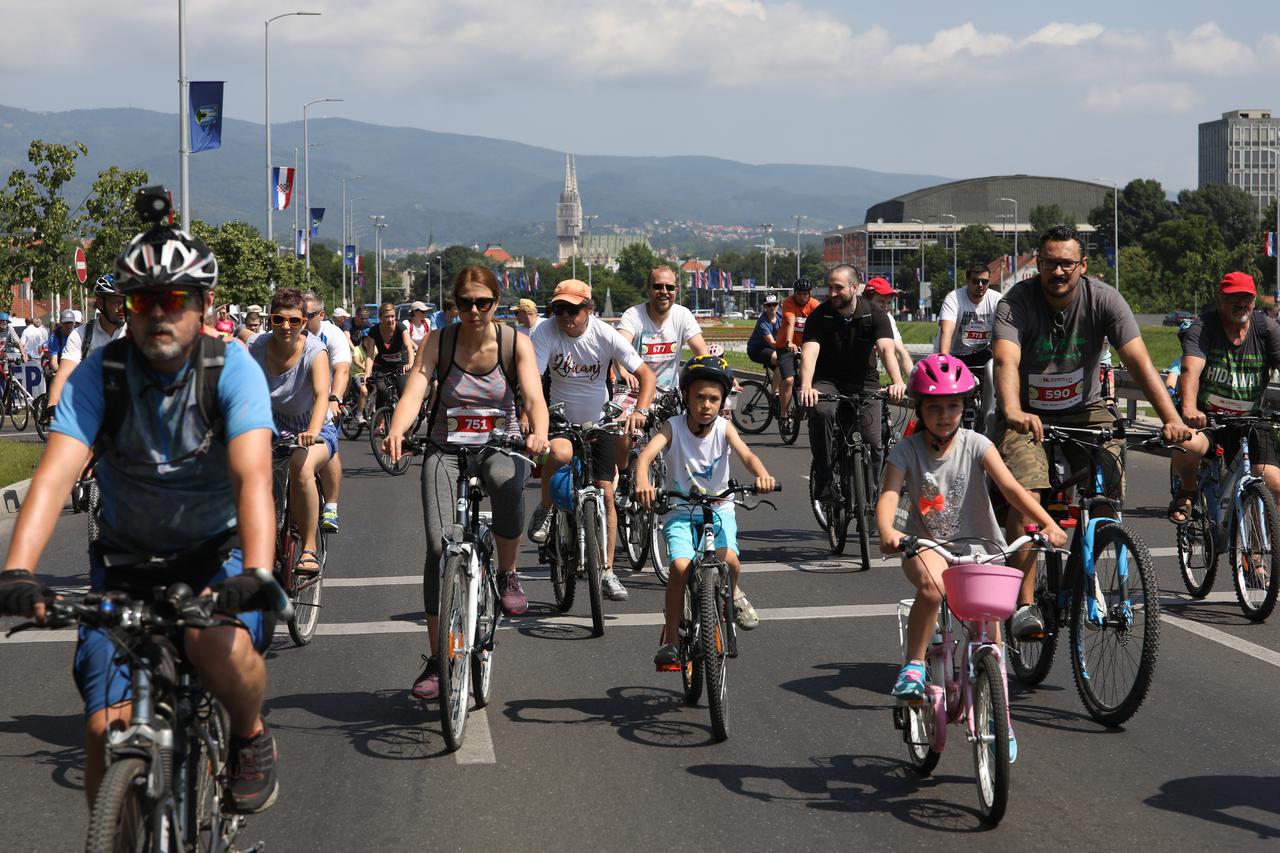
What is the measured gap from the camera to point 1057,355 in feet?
24.8

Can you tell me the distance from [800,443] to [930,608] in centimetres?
1661

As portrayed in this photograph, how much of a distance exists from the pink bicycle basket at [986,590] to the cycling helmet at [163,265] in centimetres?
266

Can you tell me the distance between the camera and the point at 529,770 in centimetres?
601

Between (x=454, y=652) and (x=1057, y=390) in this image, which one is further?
(x=1057, y=390)

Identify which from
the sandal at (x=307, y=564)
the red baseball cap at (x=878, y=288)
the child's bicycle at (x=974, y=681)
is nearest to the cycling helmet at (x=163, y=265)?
the child's bicycle at (x=974, y=681)

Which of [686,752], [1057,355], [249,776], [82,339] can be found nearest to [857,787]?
[686,752]

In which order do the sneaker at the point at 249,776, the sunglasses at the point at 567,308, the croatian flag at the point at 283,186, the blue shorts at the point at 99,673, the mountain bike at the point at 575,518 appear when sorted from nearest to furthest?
the blue shorts at the point at 99,673, the sneaker at the point at 249,776, the mountain bike at the point at 575,518, the sunglasses at the point at 567,308, the croatian flag at the point at 283,186

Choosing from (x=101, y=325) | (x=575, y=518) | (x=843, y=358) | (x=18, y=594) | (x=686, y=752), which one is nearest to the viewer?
(x=18, y=594)

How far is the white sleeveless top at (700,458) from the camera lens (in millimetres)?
7293

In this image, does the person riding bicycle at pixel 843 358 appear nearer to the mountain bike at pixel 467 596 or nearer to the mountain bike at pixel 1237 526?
the mountain bike at pixel 1237 526

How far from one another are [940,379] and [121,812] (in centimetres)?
353

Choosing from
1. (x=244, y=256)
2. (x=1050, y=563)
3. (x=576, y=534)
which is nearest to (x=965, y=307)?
(x=576, y=534)

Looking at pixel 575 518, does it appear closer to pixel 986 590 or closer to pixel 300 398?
pixel 300 398

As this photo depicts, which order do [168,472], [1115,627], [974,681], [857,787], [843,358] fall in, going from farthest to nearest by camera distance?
[843,358], [1115,627], [857,787], [974,681], [168,472]
